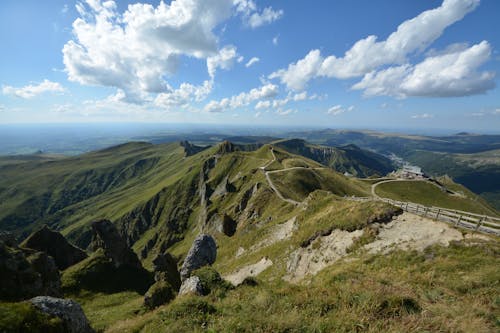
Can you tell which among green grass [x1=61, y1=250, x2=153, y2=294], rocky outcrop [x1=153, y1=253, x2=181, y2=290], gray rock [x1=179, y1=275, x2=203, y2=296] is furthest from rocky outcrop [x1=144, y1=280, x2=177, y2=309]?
green grass [x1=61, y1=250, x2=153, y2=294]

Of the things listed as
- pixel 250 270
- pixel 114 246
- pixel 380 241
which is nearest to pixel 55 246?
pixel 114 246

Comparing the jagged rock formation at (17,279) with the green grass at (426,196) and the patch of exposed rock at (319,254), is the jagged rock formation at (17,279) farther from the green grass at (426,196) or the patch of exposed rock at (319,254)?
the green grass at (426,196)

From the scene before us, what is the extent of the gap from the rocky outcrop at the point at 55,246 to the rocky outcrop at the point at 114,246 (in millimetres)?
7760

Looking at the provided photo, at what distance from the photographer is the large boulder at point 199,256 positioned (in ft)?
109

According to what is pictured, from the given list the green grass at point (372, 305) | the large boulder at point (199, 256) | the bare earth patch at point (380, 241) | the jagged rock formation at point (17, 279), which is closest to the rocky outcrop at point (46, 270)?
the jagged rock formation at point (17, 279)

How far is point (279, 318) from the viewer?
10.6 m

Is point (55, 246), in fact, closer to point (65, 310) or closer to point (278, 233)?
point (278, 233)

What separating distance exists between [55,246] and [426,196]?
459 ft

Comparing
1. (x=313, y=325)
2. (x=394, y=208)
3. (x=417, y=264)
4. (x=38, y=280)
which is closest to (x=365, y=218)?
(x=394, y=208)

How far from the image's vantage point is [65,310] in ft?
38.8

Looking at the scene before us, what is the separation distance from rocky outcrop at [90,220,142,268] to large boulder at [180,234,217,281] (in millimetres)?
18996

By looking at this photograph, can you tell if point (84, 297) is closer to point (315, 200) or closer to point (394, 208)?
point (315, 200)

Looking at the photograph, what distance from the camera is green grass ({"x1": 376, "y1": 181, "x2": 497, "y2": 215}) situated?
3848 inches

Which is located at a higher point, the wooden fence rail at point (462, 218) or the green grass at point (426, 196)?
the wooden fence rail at point (462, 218)
